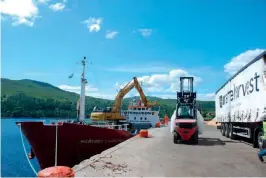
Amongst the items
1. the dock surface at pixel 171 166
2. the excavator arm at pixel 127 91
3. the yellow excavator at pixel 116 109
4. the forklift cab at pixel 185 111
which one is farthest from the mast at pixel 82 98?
the excavator arm at pixel 127 91

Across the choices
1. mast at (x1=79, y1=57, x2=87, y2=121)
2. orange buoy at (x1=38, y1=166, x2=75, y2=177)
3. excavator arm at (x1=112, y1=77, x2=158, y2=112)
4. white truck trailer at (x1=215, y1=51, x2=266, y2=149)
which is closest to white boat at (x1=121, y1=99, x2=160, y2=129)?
excavator arm at (x1=112, y1=77, x2=158, y2=112)

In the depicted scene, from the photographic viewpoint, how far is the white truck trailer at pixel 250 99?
471 inches

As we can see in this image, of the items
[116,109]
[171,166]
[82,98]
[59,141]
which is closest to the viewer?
[171,166]

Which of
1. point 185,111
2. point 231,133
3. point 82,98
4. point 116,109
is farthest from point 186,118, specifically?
point 116,109

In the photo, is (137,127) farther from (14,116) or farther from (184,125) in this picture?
(14,116)

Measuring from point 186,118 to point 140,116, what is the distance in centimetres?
2414

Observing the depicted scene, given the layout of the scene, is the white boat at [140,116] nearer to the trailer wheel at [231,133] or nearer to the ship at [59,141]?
the trailer wheel at [231,133]

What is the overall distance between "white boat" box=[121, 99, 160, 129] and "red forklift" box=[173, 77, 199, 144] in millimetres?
21789

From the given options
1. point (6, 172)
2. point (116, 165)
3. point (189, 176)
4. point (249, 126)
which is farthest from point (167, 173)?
point (6, 172)

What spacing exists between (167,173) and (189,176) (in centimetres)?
70

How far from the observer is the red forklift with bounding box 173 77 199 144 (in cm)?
1638

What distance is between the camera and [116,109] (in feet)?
125

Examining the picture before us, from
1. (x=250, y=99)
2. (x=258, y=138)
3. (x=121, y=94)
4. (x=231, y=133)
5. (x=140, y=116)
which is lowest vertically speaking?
(x=231, y=133)

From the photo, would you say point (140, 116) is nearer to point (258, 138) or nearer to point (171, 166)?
point (258, 138)
